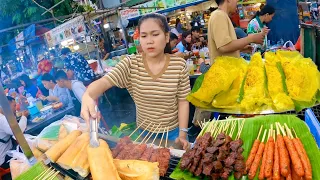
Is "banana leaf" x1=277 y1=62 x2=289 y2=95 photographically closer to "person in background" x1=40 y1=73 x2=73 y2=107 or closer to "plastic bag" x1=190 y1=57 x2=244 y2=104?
"plastic bag" x1=190 y1=57 x2=244 y2=104

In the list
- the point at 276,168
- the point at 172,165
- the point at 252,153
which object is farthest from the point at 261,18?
the point at 172,165

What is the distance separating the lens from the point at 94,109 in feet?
6.82

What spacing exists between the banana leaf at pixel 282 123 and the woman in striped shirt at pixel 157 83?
0.71 metres

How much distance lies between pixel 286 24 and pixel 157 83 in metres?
8.51

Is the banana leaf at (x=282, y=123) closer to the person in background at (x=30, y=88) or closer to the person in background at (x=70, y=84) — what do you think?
the person in background at (x=70, y=84)

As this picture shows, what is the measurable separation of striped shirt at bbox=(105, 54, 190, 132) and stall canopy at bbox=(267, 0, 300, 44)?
781 cm

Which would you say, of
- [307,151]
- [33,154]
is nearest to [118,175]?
[33,154]

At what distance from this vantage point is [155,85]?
10.1 ft

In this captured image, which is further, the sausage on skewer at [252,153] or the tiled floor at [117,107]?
the tiled floor at [117,107]

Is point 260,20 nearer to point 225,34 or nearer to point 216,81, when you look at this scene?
point 225,34

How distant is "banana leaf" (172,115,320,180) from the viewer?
1.98 m

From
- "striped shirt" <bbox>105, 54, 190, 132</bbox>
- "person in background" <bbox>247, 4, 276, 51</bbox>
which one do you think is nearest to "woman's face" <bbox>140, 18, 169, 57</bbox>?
"striped shirt" <bbox>105, 54, 190, 132</bbox>

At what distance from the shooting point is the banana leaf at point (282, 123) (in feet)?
6.50

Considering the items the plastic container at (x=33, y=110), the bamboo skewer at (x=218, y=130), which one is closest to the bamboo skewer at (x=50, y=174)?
the bamboo skewer at (x=218, y=130)
